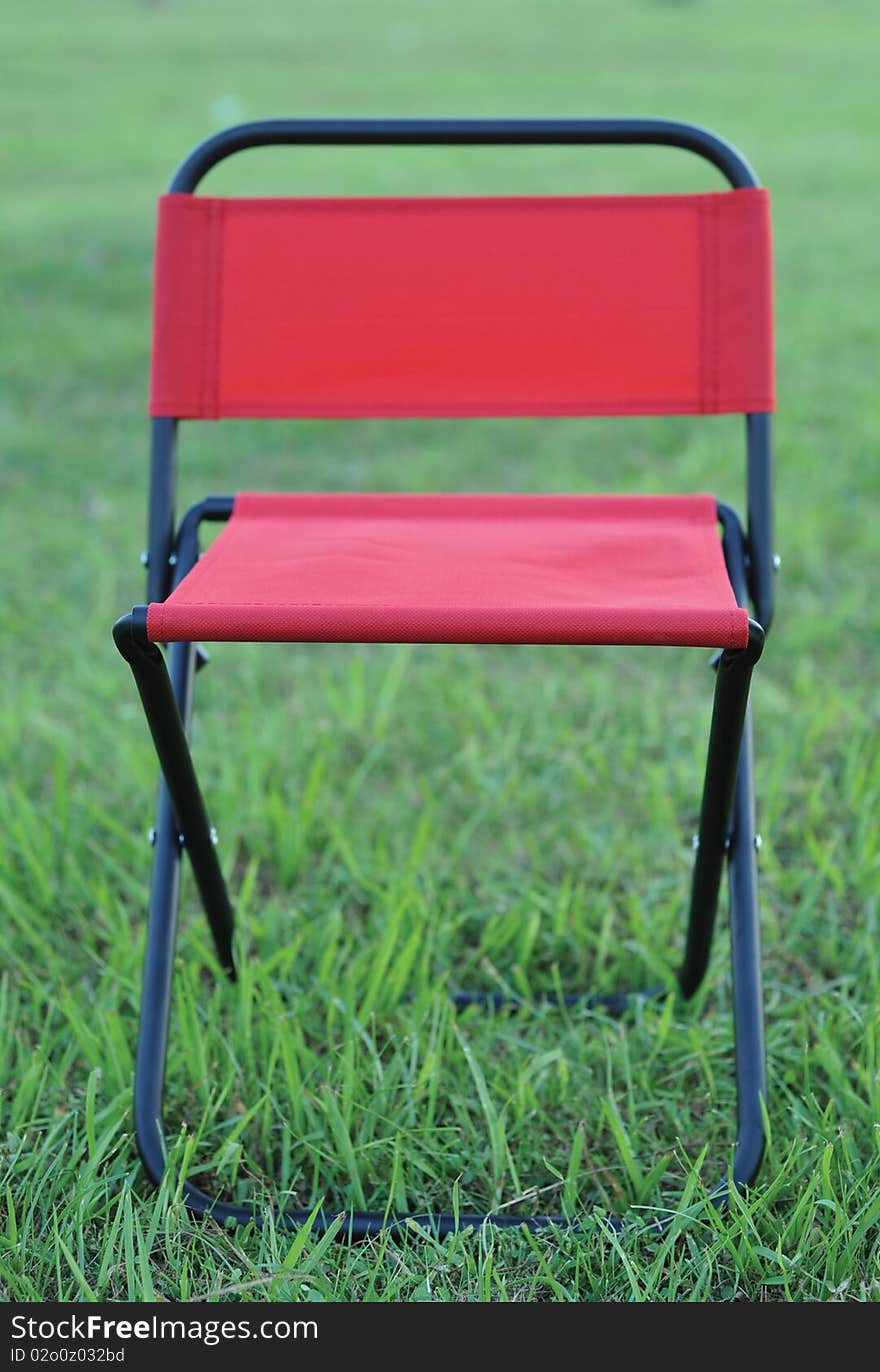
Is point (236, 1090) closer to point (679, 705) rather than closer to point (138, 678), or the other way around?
point (138, 678)

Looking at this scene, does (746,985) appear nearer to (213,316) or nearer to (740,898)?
(740,898)

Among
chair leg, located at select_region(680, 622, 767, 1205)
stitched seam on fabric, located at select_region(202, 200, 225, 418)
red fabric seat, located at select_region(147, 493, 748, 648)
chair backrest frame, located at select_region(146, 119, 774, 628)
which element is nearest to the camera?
red fabric seat, located at select_region(147, 493, 748, 648)

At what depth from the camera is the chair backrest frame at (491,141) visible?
1.58 meters

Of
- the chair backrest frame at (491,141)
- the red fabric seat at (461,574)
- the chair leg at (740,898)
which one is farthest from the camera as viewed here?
the chair backrest frame at (491,141)

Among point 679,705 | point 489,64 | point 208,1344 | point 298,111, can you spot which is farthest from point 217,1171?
point 489,64

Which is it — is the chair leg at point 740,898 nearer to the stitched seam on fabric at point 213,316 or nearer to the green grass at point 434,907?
the green grass at point 434,907

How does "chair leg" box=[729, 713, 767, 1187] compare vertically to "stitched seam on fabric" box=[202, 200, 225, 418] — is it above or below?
below

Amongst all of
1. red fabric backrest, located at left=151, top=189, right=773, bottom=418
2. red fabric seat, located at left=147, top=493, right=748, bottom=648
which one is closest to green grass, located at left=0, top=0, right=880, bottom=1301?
red fabric seat, located at left=147, top=493, right=748, bottom=648

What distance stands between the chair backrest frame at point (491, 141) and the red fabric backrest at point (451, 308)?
7cm

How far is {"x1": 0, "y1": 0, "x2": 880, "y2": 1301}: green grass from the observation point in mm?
1422

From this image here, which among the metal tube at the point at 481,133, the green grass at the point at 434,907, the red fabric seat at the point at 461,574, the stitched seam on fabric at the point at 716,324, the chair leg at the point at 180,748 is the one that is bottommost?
the green grass at the point at 434,907

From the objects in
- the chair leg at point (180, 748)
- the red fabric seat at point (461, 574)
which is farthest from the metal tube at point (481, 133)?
the chair leg at point (180, 748)

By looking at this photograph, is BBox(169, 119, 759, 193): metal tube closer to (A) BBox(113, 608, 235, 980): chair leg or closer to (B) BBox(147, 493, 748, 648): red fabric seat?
(B) BBox(147, 493, 748, 648): red fabric seat

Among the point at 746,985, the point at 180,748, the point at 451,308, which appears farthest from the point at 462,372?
the point at 746,985
